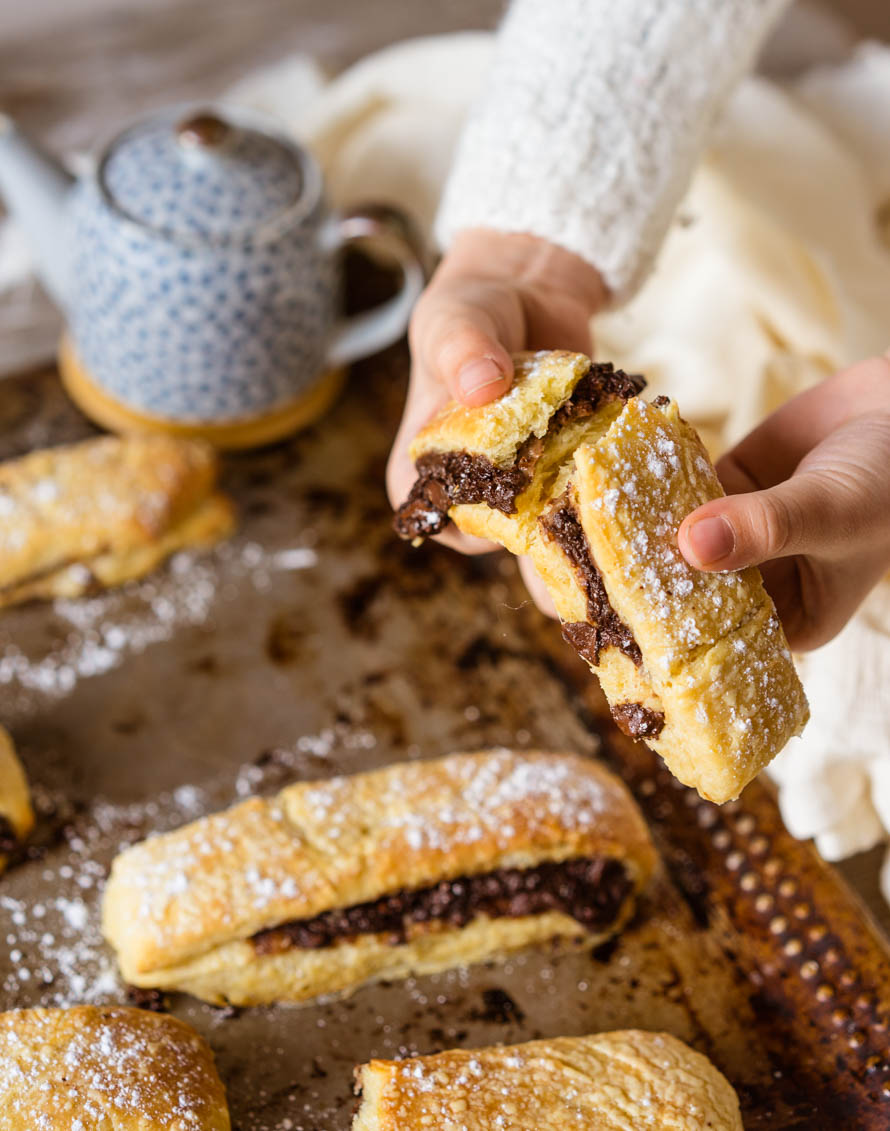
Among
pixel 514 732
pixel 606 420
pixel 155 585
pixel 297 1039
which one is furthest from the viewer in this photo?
pixel 155 585

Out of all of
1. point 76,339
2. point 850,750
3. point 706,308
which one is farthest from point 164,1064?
point 706,308

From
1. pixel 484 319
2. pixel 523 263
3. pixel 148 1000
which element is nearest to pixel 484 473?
pixel 484 319

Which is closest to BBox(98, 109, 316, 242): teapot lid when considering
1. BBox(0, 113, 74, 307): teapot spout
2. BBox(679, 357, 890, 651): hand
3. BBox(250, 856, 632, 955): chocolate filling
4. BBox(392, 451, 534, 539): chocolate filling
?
BBox(0, 113, 74, 307): teapot spout

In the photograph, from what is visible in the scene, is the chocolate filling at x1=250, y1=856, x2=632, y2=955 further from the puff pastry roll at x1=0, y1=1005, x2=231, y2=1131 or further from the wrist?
the wrist

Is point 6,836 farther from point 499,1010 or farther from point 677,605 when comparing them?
point 677,605

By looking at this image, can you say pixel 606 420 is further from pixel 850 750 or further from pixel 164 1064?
pixel 164 1064

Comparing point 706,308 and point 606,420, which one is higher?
point 606,420

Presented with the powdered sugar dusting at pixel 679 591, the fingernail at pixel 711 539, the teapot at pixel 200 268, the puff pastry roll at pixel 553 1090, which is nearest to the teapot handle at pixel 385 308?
the teapot at pixel 200 268
